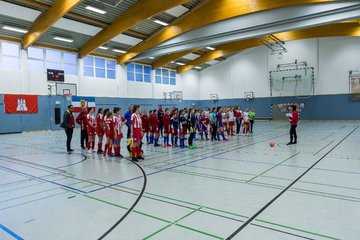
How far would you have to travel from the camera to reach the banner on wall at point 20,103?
1936cm

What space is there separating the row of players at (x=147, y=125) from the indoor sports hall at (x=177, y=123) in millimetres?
64

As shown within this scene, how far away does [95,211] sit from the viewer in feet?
12.7

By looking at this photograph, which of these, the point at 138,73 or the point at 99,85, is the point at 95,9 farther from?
the point at 138,73

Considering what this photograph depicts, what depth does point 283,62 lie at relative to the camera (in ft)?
95.5

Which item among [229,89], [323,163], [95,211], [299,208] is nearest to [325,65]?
[229,89]

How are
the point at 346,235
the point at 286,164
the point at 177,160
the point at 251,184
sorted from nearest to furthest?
the point at 346,235 < the point at 251,184 < the point at 286,164 < the point at 177,160

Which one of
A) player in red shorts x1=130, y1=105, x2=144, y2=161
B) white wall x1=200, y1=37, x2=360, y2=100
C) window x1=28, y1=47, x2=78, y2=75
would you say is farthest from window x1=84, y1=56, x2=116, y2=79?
player in red shorts x1=130, y1=105, x2=144, y2=161

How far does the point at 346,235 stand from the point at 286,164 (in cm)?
410

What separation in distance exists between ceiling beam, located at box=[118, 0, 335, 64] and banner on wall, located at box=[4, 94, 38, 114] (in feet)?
34.7

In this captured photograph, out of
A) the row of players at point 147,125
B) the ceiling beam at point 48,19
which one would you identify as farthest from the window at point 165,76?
the row of players at point 147,125

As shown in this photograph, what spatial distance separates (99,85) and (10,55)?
25.2ft

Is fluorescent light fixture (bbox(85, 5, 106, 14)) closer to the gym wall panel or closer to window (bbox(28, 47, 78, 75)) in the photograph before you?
window (bbox(28, 47, 78, 75))

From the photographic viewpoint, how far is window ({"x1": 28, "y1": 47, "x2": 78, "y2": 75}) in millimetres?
20672

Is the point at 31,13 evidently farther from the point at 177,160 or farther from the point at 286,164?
the point at 286,164
